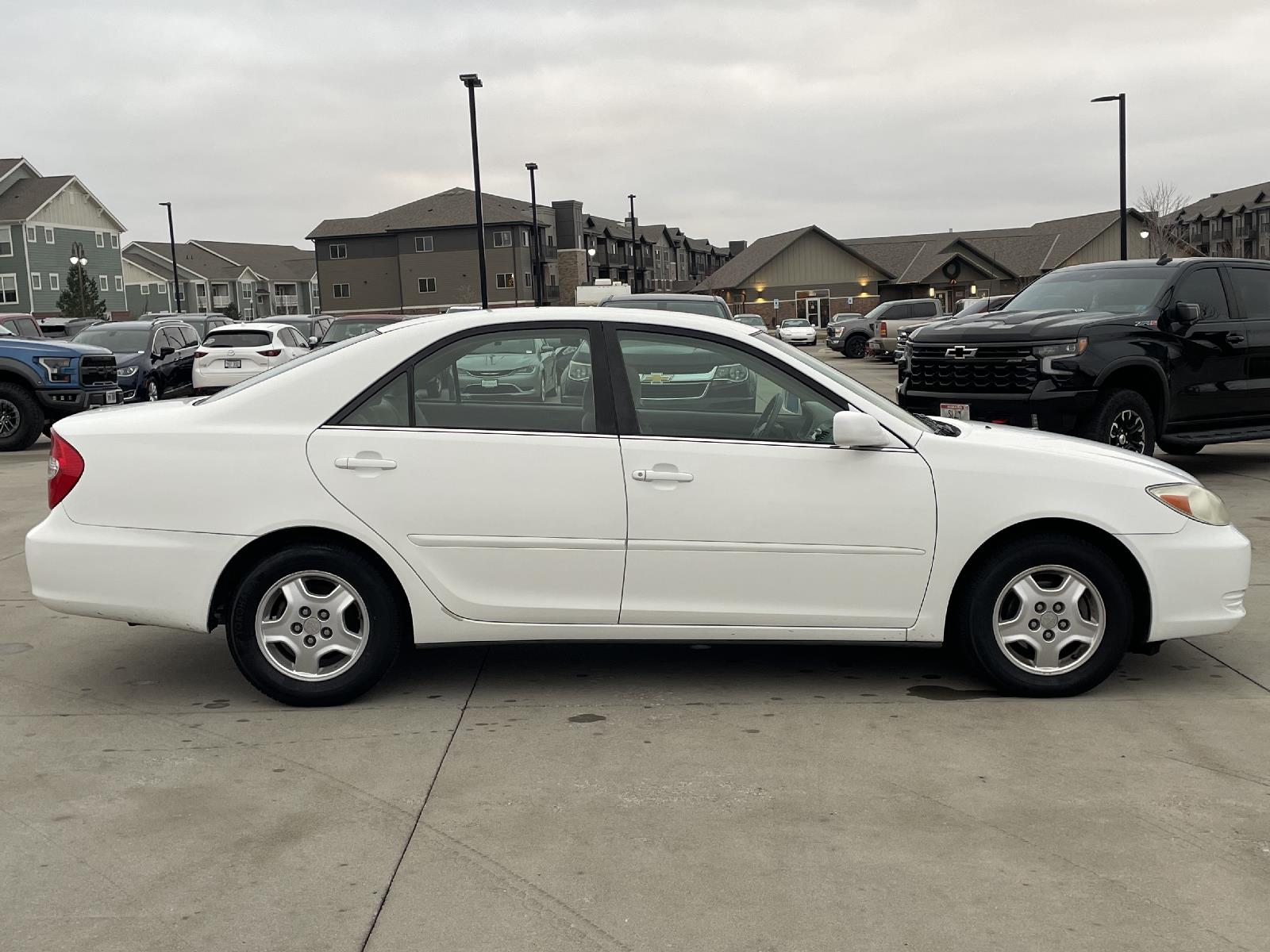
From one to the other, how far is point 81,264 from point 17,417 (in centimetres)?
5780

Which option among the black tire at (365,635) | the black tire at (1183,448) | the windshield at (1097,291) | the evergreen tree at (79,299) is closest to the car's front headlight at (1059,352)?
the windshield at (1097,291)

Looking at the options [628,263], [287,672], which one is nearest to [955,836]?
[287,672]

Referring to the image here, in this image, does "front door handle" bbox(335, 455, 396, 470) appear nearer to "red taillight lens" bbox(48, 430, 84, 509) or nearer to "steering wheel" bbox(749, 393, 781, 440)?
"red taillight lens" bbox(48, 430, 84, 509)

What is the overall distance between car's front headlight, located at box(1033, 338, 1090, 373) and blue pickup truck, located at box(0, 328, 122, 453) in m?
11.7

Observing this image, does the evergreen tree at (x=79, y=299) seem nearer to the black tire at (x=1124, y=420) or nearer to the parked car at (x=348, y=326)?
the parked car at (x=348, y=326)

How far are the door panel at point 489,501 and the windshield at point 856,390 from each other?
0.89 meters

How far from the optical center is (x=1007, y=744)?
4750 mm

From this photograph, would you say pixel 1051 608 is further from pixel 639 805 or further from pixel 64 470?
pixel 64 470

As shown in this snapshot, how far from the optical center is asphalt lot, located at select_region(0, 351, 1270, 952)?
3.40 meters

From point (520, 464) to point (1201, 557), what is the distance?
276 cm

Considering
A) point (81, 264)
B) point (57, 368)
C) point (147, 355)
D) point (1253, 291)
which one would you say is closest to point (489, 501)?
point (1253, 291)

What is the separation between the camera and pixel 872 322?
143 feet

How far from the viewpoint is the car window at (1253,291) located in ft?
38.2

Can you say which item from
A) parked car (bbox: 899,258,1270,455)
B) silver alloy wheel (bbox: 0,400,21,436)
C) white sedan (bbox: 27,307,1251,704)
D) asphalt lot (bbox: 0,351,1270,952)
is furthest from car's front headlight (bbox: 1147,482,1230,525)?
silver alloy wheel (bbox: 0,400,21,436)
